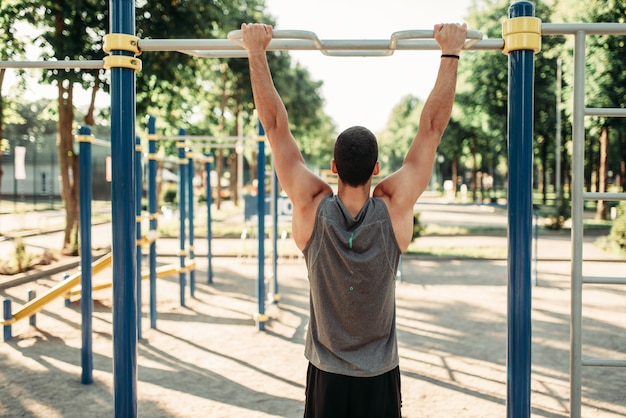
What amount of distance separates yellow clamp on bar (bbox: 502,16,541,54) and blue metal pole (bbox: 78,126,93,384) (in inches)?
152

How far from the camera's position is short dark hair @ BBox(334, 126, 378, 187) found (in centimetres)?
202

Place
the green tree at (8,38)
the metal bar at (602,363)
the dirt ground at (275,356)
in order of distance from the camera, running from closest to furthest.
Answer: the metal bar at (602,363), the dirt ground at (275,356), the green tree at (8,38)

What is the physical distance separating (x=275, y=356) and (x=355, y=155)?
14.2ft

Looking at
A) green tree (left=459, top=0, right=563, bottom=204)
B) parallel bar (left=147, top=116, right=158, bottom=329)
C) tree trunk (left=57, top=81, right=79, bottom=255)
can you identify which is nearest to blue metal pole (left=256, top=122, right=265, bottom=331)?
parallel bar (left=147, top=116, right=158, bottom=329)

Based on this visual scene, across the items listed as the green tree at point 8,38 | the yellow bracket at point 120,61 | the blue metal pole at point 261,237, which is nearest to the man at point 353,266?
the yellow bracket at point 120,61

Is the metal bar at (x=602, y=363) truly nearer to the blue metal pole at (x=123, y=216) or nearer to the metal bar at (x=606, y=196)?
the metal bar at (x=606, y=196)

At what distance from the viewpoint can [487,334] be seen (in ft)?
22.5

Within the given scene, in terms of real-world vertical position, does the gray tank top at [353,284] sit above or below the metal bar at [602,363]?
above

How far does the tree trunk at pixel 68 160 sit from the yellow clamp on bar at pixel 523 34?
11207 mm

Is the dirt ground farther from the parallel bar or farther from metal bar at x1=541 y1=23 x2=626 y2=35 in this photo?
metal bar at x1=541 y1=23 x2=626 y2=35

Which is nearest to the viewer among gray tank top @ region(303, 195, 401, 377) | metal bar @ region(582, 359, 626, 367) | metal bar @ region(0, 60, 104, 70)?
gray tank top @ region(303, 195, 401, 377)

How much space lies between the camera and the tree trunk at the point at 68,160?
12227 mm

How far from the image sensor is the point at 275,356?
5.95 m

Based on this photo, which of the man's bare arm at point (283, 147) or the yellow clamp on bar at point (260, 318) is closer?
the man's bare arm at point (283, 147)
